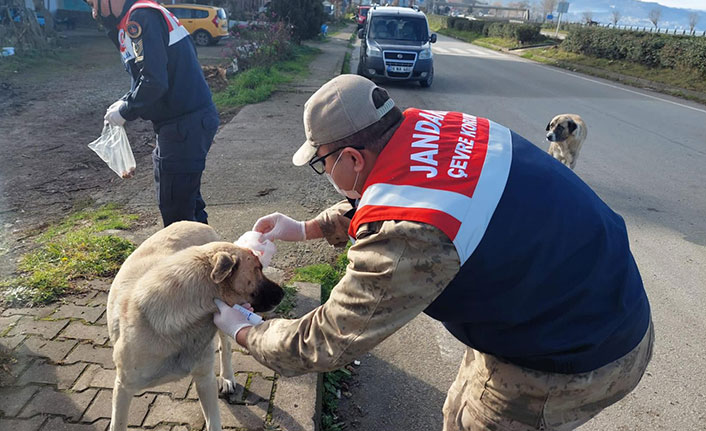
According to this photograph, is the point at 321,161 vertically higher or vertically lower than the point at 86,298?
higher

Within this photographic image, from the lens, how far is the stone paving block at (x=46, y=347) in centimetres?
324

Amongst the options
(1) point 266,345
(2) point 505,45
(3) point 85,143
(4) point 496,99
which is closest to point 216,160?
(3) point 85,143

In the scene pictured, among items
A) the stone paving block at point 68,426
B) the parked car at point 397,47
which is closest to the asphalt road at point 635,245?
the parked car at point 397,47

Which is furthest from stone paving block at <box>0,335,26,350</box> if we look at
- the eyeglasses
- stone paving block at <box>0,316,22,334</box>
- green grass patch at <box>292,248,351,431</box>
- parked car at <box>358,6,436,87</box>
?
parked car at <box>358,6,436,87</box>

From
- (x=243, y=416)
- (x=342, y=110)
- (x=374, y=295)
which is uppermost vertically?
(x=342, y=110)

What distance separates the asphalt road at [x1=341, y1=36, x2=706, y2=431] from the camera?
3.25 m

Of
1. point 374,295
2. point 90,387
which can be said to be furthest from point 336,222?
point 90,387

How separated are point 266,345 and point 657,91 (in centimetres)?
2020

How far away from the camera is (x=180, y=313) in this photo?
7.79 feet

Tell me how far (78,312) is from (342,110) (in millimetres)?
2930

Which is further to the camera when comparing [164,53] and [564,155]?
[564,155]

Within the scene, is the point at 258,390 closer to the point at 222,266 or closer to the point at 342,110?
→ the point at 222,266

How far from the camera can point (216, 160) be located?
772cm

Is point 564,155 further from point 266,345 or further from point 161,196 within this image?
point 266,345
